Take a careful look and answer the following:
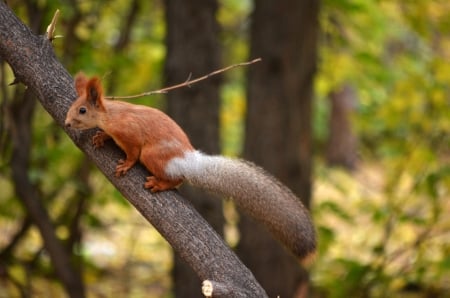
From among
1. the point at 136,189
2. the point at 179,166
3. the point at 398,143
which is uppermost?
the point at 398,143

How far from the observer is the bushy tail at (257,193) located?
104 inches

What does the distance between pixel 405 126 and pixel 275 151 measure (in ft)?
4.39

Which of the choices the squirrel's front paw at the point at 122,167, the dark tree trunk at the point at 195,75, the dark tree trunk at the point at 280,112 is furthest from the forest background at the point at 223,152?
the squirrel's front paw at the point at 122,167

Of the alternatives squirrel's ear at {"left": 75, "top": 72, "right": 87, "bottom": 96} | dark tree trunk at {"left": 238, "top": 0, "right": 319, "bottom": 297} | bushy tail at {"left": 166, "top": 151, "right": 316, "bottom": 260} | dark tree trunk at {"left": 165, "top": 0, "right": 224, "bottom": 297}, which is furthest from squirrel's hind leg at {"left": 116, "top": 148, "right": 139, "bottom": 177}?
dark tree trunk at {"left": 238, "top": 0, "right": 319, "bottom": 297}

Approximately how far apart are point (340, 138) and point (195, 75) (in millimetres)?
9679

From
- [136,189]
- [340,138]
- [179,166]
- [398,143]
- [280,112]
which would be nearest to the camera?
[136,189]

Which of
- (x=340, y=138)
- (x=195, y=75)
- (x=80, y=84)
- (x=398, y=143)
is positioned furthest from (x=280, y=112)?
(x=340, y=138)

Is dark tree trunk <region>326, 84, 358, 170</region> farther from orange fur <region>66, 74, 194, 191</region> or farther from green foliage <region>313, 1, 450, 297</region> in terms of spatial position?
orange fur <region>66, 74, 194, 191</region>

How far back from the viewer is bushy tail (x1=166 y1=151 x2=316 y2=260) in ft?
8.64

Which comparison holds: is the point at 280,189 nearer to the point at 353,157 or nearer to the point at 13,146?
the point at 13,146

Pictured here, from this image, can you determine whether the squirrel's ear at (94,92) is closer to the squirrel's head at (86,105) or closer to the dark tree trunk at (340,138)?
the squirrel's head at (86,105)

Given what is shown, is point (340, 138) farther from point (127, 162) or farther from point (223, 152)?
point (127, 162)

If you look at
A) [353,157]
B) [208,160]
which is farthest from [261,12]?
[353,157]

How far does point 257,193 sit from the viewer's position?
2.71m
